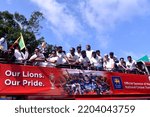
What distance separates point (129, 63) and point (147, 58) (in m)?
4.66

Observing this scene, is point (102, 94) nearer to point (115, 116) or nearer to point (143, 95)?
point (143, 95)

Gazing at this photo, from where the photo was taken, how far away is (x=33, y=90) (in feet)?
49.6

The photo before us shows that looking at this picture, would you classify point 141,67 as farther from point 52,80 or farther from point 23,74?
point 23,74

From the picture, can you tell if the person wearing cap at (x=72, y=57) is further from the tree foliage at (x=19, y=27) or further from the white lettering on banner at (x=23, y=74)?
the tree foliage at (x=19, y=27)

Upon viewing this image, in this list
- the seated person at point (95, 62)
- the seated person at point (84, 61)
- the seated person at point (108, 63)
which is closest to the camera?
the seated person at point (84, 61)

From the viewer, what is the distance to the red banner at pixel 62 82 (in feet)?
47.7

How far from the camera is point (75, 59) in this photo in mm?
16828

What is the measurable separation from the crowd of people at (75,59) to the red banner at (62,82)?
252 millimetres

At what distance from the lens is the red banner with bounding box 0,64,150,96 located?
14.5 meters

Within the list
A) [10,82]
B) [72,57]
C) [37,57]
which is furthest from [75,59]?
[10,82]

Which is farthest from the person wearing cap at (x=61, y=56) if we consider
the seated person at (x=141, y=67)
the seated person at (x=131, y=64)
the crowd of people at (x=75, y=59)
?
the seated person at (x=141, y=67)

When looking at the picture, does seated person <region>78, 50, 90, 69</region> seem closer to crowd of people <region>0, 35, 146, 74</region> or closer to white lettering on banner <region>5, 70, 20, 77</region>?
crowd of people <region>0, 35, 146, 74</region>

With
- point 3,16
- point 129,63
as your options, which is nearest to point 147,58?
point 129,63

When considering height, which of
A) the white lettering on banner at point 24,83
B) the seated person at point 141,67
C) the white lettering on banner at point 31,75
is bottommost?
the white lettering on banner at point 24,83
